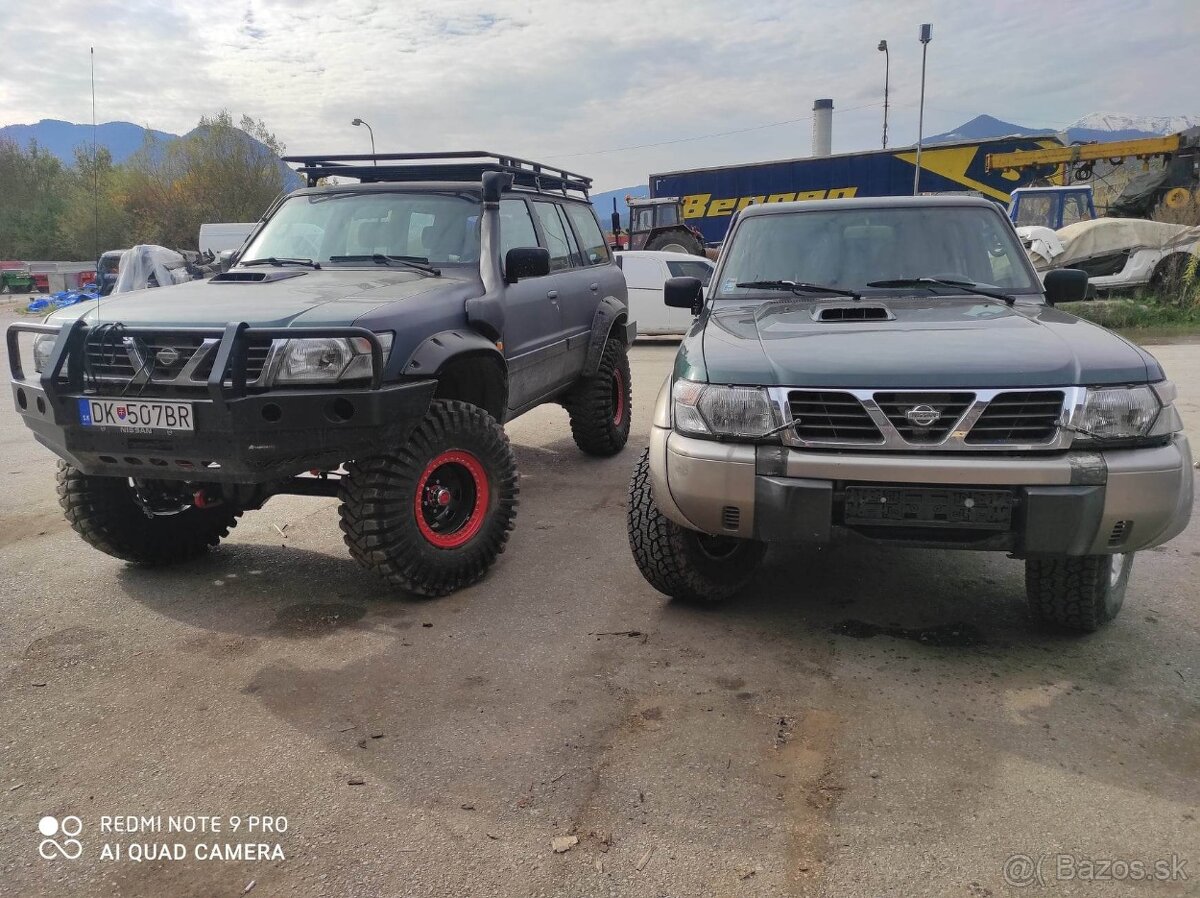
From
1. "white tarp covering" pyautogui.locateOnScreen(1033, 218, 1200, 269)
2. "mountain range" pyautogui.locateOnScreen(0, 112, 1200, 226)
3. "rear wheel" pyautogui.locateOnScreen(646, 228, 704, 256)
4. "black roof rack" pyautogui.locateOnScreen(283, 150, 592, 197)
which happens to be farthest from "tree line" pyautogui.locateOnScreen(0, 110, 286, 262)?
"black roof rack" pyautogui.locateOnScreen(283, 150, 592, 197)

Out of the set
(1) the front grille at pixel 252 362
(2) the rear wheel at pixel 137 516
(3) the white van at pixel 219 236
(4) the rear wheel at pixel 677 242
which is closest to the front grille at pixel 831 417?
(1) the front grille at pixel 252 362

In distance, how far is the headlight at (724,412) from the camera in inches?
113

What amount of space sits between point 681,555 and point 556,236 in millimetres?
3104

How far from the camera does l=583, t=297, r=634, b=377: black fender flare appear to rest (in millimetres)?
6020

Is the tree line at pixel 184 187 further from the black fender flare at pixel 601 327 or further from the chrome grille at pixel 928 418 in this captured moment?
the chrome grille at pixel 928 418

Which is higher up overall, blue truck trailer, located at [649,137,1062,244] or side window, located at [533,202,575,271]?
blue truck trailer, located at [649,137,1062,244]

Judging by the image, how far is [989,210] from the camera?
4223 millimetres

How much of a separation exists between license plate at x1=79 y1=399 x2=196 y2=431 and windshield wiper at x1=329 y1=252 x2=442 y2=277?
5.18 feet

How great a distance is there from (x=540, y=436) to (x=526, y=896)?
575 centimetres

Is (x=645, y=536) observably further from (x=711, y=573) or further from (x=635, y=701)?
(x=635, y=701)

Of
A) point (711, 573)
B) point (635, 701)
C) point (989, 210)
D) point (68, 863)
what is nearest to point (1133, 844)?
point (635, 701)

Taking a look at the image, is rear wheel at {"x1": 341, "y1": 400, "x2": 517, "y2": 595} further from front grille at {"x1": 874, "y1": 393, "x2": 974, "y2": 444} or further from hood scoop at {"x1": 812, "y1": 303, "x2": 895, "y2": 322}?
front grille at {"x1": 874, "y1": 393, "x2": 974, "y2": 444}

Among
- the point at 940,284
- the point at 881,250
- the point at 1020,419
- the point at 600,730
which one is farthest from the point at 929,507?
the point at 881,250

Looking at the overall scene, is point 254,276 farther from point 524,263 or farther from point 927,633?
point 927,633
